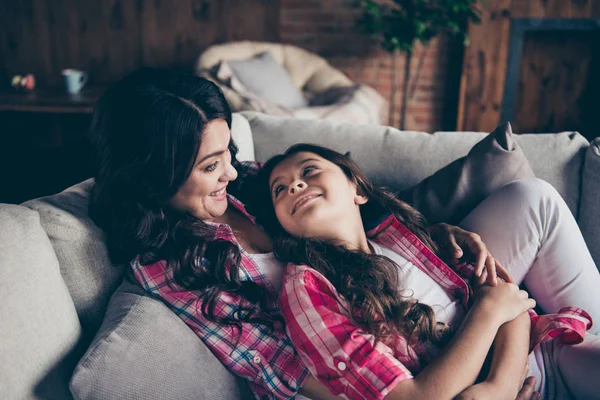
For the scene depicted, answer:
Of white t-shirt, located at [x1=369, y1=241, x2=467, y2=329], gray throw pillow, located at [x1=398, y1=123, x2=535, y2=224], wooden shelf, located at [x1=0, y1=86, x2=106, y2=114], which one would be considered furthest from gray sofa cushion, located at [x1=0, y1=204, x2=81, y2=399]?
wooden shelf, located at [x1=0, y1=86, x2=106, y2=114]

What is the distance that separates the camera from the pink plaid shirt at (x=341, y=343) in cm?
88

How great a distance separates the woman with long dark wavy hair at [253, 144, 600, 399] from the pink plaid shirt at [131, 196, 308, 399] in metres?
0.07

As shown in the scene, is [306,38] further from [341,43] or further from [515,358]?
[515,358]

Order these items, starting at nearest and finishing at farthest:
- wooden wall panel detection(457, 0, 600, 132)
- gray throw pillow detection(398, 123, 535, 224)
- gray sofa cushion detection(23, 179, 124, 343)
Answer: gray sofa cushion detection(23, 179, 124, 343) → gray throw pillow detection(398, 123, 535, 224) → wooden wall panel detection(457, 0, 600, 132)

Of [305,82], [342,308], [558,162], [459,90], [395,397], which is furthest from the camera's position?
[459,90]

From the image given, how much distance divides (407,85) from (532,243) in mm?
2796

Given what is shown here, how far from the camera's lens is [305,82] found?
12.3 ft

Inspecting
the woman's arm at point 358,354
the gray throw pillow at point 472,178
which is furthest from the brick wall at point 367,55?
the woman's arm at point 358,354

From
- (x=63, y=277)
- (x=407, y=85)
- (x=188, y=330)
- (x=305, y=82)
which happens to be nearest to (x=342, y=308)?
(x=188, y=330)

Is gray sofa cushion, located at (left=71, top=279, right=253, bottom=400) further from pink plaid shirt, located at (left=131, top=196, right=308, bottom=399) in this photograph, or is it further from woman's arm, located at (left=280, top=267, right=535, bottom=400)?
woman's arm, located at (left=280, top=267, right=535, bottom=400)

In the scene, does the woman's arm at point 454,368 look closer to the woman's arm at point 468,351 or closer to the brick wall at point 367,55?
the woman's arm at point 468,351

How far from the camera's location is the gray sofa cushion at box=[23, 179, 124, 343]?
1021 millimetres

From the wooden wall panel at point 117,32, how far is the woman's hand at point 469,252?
310 centimetres

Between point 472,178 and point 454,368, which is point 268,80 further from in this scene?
point 454,368
